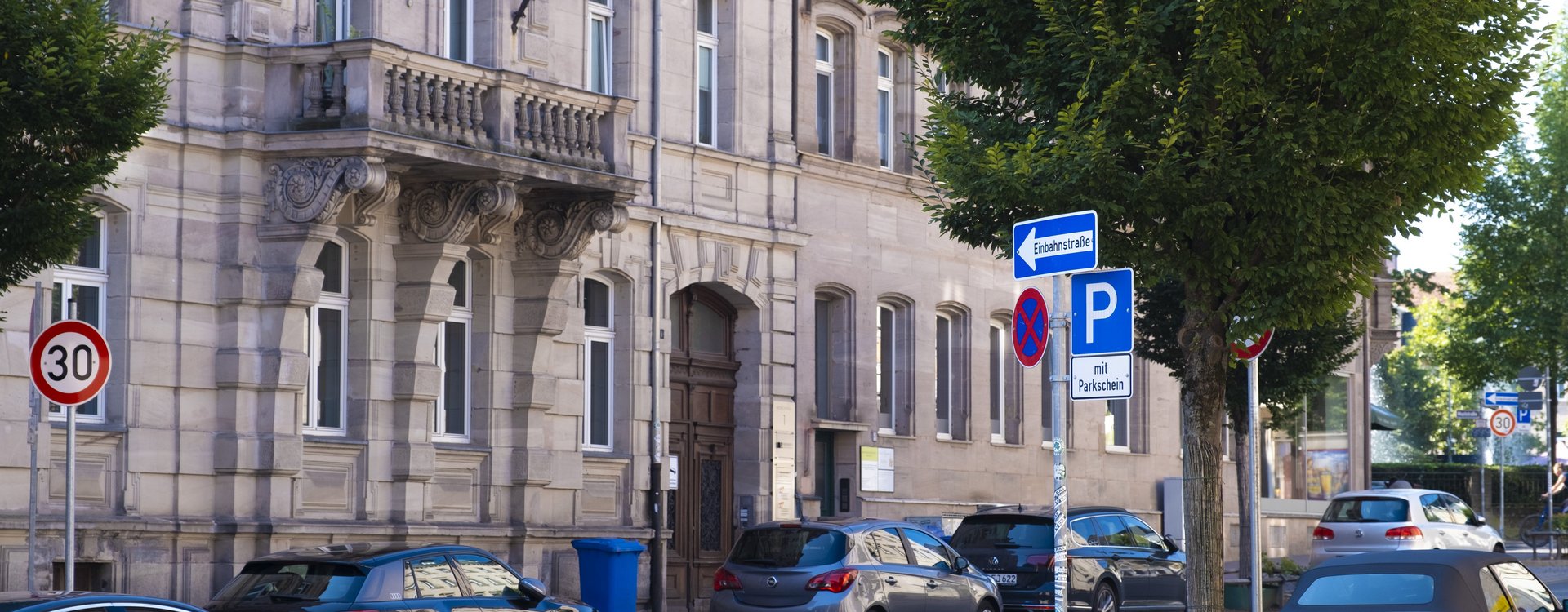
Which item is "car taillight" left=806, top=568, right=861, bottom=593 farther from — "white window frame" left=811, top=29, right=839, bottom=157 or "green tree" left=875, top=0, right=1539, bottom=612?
"white window frame" left=811, top=29, right=839, bottom=157

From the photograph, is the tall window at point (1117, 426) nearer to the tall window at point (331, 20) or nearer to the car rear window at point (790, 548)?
the car rear window at point (790, 548)

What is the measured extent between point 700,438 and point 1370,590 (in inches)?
524

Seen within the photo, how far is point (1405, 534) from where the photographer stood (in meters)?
29.4

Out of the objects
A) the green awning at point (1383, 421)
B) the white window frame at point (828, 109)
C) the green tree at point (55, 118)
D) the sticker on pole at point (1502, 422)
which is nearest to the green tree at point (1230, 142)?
the green tree at point (55, 118)

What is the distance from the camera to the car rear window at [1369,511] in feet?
97.4

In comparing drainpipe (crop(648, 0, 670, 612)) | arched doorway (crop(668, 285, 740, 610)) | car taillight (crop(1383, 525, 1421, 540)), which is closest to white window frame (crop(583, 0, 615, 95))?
drainpipe (crop(648, 0, 670, 612))

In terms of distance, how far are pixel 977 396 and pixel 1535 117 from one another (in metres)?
17.1

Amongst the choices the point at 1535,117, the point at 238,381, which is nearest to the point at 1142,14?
the point at 238,381

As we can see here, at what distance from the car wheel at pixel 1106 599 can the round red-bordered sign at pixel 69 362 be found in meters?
11.6

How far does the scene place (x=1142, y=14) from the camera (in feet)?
51.3

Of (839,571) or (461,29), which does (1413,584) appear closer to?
(839,571)

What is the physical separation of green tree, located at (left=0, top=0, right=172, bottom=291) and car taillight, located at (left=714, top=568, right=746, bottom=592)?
766cm

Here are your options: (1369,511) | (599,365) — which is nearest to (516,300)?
(599,365)

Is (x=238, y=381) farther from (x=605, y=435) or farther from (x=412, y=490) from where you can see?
(x=605, y=435)
